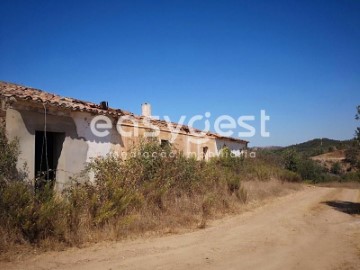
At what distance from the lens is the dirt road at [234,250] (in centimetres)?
519

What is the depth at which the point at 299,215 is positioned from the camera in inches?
397

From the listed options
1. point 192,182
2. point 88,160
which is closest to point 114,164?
point 88,160

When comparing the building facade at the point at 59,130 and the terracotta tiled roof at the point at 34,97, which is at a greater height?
the terracotta tiled roof at the point at 34,97

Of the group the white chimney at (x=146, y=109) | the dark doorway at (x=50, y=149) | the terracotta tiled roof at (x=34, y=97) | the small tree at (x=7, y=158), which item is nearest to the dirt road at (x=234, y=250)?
the small tree at (x=7, y=158)

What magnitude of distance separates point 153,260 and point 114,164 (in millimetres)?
4449

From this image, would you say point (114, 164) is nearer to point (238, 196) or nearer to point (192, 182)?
point (192, 182)

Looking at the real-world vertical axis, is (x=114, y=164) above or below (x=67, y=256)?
above

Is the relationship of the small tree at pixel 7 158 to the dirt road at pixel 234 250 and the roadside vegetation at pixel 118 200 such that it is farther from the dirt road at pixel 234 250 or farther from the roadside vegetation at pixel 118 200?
the dirt road at pixel 234 250

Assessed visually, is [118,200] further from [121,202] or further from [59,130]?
[59,130]

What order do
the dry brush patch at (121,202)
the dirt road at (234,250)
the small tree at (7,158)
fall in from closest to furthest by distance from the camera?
1. the dirt road at (234,250)
2. the dry brush patch at (121,202)
3. the small tree at (7,158)

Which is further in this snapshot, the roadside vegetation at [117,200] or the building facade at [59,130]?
the building facade at [59,130]

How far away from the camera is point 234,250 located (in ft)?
19.9

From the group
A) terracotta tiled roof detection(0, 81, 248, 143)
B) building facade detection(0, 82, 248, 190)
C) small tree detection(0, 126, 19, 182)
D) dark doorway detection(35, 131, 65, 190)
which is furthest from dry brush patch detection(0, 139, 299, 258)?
terracotta tiled roof detection(0, 81, 248, 143)

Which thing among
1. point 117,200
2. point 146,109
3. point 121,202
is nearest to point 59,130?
point 117,200
